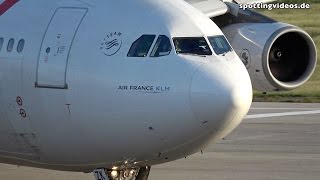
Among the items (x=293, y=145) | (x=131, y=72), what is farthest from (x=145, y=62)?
(x=293, y=145)

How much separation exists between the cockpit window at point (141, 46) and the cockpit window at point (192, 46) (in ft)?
1.03

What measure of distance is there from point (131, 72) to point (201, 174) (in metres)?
6.63

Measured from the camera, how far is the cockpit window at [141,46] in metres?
14.0

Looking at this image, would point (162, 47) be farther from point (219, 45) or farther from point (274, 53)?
point (274, 53)

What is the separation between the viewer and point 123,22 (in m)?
14.3

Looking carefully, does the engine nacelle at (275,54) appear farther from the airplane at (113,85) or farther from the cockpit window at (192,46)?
the cockpit window at (192,46)

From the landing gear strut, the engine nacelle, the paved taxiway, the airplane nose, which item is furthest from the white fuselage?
the paved taxiway

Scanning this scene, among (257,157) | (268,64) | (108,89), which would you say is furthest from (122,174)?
(257,157)

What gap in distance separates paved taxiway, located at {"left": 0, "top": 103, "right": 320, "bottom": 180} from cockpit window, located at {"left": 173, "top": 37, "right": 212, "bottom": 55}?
5.63m

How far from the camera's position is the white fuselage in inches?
533

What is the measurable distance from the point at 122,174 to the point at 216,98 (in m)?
2.31

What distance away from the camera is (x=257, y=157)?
2267cm

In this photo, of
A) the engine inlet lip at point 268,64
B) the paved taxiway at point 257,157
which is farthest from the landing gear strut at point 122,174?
the paved taxiway at point 257,157

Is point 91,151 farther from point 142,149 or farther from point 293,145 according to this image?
point 293,145
